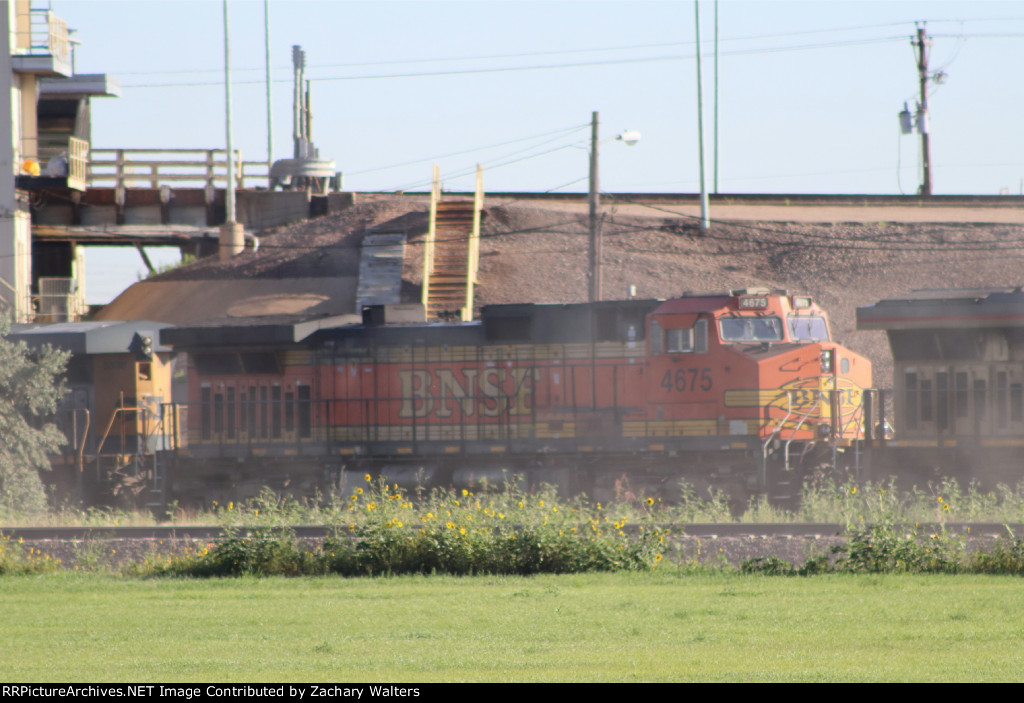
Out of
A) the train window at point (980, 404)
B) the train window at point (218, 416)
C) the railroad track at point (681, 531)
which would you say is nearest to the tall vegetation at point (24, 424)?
the train window at point (218, 416)

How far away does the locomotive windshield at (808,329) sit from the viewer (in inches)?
791

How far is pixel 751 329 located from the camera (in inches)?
786

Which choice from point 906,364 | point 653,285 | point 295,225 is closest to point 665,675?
point 906,364

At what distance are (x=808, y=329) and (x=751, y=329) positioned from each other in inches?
46.2

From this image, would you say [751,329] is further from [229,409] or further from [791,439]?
[229,409]

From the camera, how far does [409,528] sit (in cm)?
1304

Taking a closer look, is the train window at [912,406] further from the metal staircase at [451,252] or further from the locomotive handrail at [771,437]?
the metal staircase at [451,252]

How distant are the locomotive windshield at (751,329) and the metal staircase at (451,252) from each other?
16.8 m

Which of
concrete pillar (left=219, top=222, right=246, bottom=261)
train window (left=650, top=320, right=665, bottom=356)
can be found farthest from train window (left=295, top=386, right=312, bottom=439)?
concrete pillar (left=219, top=222, right=246, bottom=261)

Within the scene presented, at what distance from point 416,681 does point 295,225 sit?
4178cm

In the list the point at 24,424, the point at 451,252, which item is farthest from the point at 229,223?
the point at 24,424
